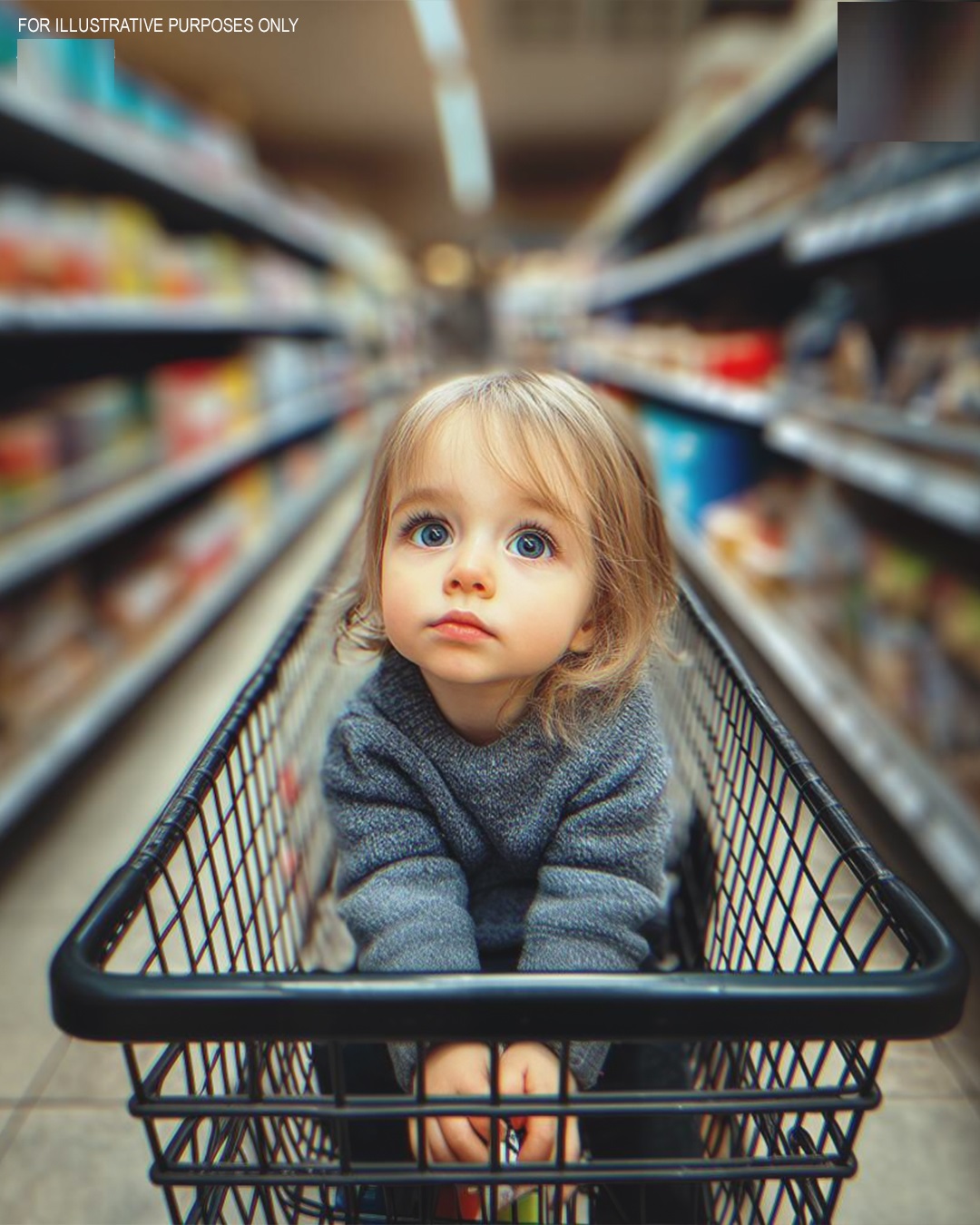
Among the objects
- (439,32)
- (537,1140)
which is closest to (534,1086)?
(537,1140)

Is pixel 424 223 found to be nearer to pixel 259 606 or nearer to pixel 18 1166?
pixel 259 606

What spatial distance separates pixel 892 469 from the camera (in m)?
1.62

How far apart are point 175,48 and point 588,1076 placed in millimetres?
6895

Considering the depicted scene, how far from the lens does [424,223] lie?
1237 centimetres

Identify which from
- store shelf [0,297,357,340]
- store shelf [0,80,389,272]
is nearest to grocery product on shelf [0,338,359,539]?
store shelf [0,297,357,340]

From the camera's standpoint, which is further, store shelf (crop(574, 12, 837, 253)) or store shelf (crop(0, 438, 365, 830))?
store shelf (crop(574, 12, 837, 253))

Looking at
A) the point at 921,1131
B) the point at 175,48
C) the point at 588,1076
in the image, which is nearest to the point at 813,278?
the point at 921,1131

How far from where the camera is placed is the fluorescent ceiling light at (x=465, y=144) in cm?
699

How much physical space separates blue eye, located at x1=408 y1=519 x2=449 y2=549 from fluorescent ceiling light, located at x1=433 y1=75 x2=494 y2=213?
5024 millimetres

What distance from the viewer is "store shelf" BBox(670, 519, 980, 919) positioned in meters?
1.39

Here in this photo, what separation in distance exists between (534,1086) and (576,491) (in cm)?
42

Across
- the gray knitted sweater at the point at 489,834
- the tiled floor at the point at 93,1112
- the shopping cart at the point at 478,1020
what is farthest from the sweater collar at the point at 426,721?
the tiled floor at the point at 93,1112

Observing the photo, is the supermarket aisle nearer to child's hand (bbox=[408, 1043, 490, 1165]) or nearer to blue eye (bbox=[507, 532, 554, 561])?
blue eye (bbox=[507, 532, 554, 561])

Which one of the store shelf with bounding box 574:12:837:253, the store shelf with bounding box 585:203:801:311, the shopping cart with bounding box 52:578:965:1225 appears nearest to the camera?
the shopping cart with bounding box 52:578:965:1225
